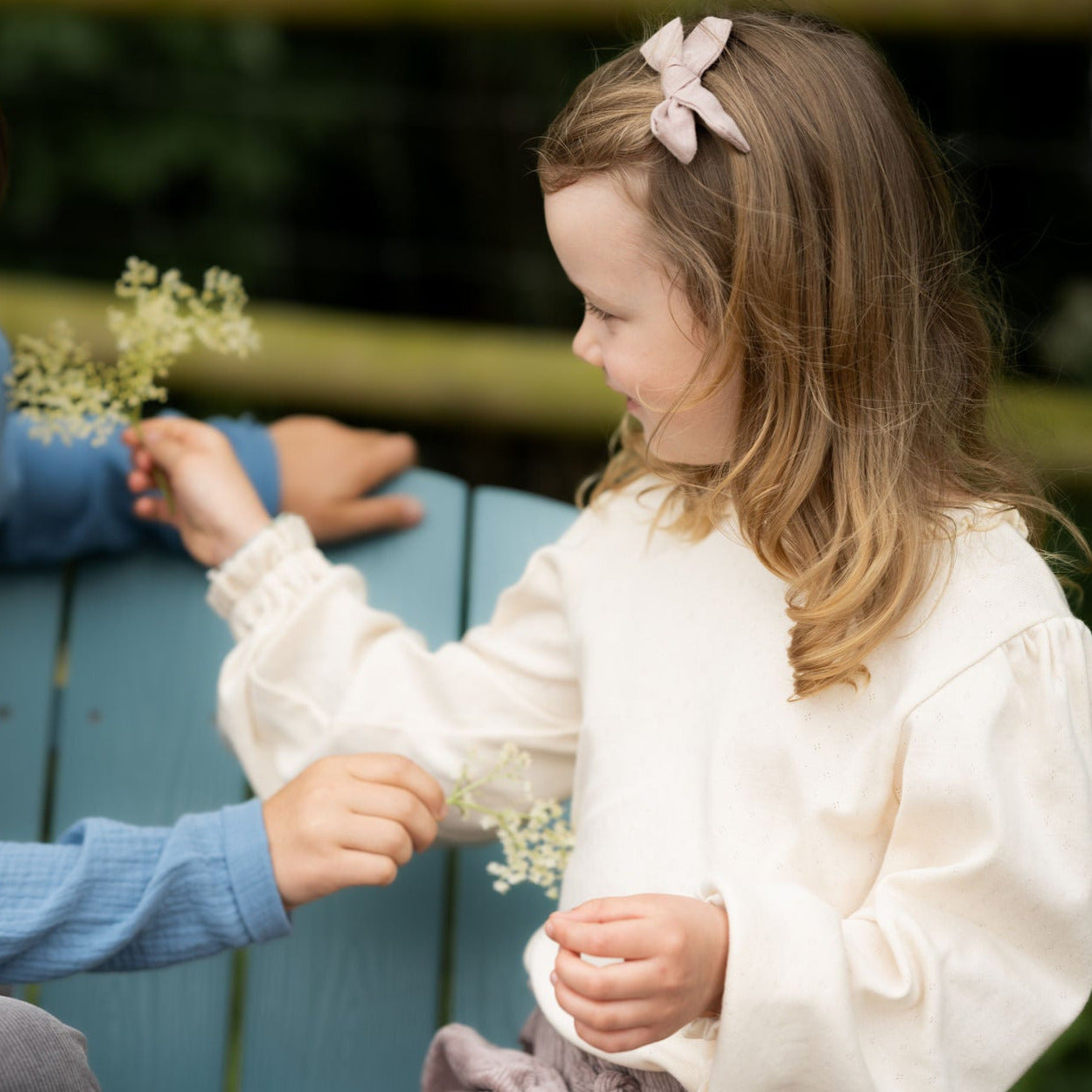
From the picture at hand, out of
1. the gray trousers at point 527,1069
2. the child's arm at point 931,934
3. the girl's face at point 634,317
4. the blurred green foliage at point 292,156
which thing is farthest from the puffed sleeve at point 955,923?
the blurred green foliage at point 292,156

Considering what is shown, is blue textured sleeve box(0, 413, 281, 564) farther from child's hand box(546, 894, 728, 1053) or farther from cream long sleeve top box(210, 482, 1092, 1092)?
child's hand box(546, 894, 728, 1053)

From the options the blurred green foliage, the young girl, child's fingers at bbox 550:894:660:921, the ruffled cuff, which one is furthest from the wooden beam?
child's fingers at bbox 550:894:660:921

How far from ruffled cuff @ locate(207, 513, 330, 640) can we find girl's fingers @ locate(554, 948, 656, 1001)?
0.51 m

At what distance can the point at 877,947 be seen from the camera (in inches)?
38.2

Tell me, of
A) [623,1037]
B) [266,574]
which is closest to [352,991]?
[266,574]

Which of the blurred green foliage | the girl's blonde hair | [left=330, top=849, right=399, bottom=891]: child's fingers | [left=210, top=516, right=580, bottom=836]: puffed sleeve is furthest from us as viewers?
the blurred green foliage

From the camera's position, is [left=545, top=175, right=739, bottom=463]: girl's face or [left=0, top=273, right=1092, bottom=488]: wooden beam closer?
[left=545, top=175, right=739, bottom=463]: girl's face

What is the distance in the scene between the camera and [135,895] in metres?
1.12

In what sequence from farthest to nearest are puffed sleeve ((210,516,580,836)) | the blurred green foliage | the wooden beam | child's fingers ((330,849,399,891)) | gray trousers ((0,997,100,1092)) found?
the blurred green foliage, the wooden beam, puffed sleeve ((210,516,580,836)), child's fingers ((330,849,399,891)), gray trousers ((0,997,100,1092))

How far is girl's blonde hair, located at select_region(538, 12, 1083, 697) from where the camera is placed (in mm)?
1004

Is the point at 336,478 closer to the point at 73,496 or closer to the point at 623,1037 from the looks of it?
the point at 73,496

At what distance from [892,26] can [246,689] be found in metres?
1.29

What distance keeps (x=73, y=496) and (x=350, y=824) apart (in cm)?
47

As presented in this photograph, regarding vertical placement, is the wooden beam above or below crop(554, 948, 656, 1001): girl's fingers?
above
